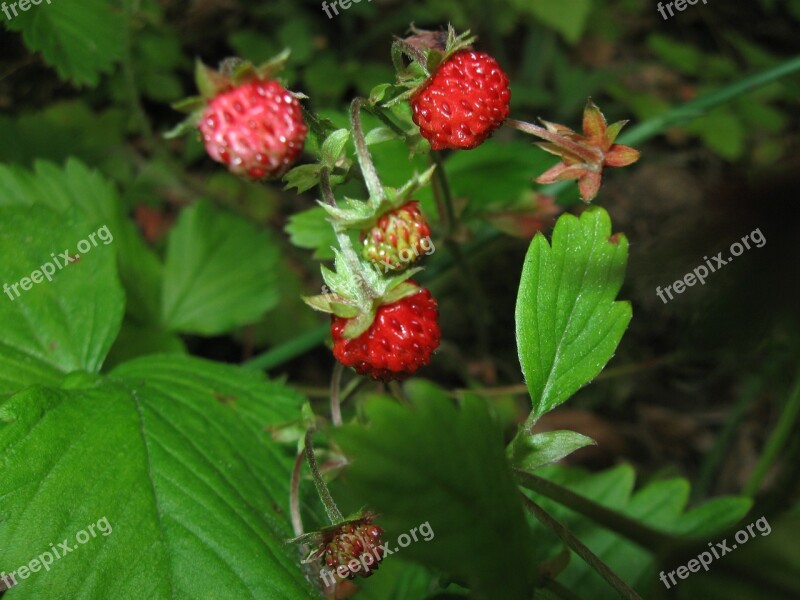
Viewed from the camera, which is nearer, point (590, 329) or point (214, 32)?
point (590, 329)

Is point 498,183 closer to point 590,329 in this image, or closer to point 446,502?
point 590,329

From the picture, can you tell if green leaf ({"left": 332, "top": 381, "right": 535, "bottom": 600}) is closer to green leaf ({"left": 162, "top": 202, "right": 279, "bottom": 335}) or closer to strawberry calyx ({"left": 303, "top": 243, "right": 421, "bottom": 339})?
strawberry calyx ({"left": 303, "top": 243, "right": 421, "bottom": 339})

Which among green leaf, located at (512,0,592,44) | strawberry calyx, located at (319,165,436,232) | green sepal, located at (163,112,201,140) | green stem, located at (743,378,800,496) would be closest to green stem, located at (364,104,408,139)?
strawberry calyx, located at (319,165,436,232)

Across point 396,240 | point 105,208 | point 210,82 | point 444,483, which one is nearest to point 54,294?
point 105,208

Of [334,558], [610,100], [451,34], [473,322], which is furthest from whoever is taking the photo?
[610,100]

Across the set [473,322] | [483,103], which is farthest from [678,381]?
[483,103]

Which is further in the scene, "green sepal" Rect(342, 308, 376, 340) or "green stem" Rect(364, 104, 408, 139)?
"green stem" Rect(364, 104, 408, 139)
